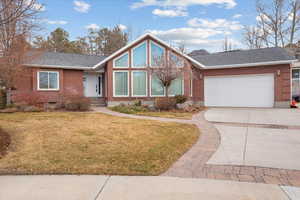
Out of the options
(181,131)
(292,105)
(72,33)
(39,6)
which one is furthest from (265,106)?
(72,33)

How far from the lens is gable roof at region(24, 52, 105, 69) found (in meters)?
14.9

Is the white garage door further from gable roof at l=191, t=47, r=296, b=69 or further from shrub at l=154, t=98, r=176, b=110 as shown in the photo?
shrub at l=154, t=98, r=176, b=110

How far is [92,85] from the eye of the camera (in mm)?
18906

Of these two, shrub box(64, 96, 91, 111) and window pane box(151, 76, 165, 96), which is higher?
window pane box(151, 76, 165, 96)

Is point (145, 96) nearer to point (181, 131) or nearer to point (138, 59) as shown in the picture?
point (138, 59)

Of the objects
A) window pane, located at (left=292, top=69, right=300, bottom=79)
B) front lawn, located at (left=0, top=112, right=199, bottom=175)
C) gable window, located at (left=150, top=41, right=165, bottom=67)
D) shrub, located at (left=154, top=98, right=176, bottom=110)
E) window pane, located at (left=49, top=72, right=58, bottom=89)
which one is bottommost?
front lawn, located at (left=0, top=112, right=199, bottom=175)

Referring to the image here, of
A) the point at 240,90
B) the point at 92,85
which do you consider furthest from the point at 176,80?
the point at 92,85

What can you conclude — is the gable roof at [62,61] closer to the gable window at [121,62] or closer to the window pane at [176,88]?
the gable window at [121,62]

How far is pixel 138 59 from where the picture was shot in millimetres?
15711

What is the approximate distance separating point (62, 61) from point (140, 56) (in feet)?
22.2

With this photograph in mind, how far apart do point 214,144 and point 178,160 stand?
1.92 meters

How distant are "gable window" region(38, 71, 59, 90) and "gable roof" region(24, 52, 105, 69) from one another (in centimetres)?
70

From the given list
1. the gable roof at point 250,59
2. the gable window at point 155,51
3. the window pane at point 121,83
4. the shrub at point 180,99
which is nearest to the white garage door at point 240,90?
the gable roof at point 250,59

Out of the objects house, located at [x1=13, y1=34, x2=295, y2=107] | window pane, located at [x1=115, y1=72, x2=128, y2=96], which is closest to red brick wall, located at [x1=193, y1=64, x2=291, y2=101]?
house, located at [x1=13, y1=34, x2=295, y2=107]
